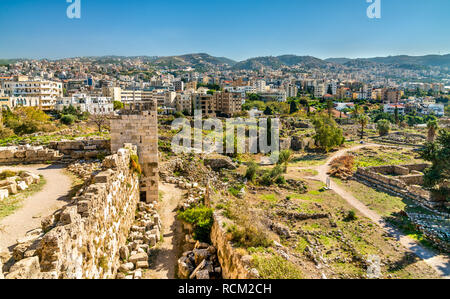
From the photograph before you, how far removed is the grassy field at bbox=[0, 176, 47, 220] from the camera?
22.2ft

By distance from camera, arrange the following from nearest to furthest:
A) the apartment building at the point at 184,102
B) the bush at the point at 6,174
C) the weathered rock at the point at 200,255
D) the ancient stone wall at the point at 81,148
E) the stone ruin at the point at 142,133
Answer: the weathered rock at the point at 200,255 < the bush at the point at 6,174 < the stone ruin at the point at 142,133 < the ancient stone wall at the point at 81,148 < the apartment building at the point at 184,102

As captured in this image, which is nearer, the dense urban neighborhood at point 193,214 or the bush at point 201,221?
the dense urban neighborhood at point 193,214

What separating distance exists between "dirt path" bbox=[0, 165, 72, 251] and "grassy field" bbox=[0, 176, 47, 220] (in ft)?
0.38

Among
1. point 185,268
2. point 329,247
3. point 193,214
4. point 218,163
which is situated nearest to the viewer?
point 185,268

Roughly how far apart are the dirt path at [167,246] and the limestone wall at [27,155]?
497 cm

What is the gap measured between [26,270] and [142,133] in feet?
26.5

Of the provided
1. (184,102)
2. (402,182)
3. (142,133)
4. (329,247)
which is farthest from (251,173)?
(184,102)

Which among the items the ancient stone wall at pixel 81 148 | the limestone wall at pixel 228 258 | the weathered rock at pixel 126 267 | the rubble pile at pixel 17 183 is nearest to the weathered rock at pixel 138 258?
the weathered rock at pixel 126 267

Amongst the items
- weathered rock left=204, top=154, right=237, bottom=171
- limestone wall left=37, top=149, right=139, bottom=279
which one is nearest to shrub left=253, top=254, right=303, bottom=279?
limestone wall left=37, top=149, right=139, bottom=279

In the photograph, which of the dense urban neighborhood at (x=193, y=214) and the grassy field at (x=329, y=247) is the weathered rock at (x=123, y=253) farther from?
the grassy field at (x=329, y=247)

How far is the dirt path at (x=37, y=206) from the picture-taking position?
19.4 feet

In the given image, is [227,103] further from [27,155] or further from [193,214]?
[193,214]

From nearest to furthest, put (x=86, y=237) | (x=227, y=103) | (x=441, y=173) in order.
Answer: (x=86, y=237), (x=441, y=173), (x=227, y=103)

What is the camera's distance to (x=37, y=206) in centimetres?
729
